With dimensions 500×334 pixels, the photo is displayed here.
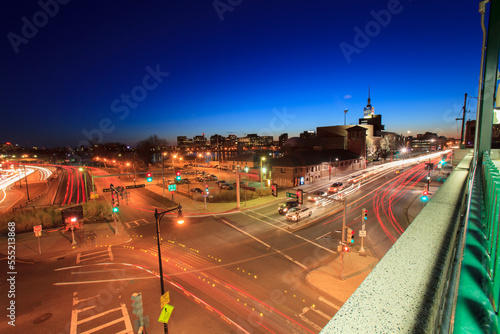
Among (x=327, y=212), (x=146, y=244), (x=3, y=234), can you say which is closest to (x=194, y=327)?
(x=146, y=244)

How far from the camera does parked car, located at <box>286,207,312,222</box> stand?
22.0 m

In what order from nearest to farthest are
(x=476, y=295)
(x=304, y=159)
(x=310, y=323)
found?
1. (x=476, y=295)
2. (x=310, y=323)
3. (x=304, y=159)

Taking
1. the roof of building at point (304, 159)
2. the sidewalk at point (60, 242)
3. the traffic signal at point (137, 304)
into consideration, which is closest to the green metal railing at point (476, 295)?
the traffic signal at point (137, 304)

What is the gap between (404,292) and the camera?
1.85 meters

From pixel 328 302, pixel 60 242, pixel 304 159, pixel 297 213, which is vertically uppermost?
pixel 304 159

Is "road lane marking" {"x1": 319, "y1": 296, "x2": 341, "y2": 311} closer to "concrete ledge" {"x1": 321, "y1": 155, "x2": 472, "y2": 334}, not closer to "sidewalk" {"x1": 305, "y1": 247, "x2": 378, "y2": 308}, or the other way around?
"sidewalk" {"x1": 305, "y1": 247, "x2": 378, "y2": 308}

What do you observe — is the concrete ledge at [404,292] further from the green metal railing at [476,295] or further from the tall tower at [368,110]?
the tall tower at [368,110]

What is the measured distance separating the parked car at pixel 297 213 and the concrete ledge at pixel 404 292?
64.4 ft

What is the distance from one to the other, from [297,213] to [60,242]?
21176 millimetres

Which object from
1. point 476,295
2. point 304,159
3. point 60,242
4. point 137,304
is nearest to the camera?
point 476,295

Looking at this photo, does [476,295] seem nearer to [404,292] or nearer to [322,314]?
[404,292]

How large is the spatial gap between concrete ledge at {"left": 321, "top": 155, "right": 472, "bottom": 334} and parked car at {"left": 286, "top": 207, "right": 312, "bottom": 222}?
19618mm

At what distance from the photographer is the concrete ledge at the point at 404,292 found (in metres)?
1.59

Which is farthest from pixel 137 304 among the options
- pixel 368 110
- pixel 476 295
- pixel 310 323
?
pixel 368 110
